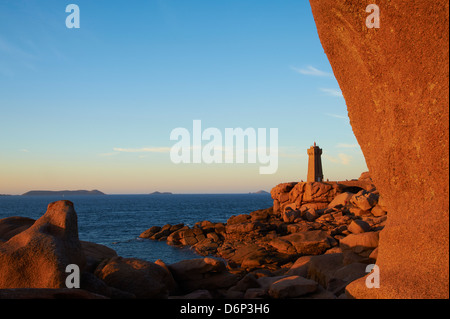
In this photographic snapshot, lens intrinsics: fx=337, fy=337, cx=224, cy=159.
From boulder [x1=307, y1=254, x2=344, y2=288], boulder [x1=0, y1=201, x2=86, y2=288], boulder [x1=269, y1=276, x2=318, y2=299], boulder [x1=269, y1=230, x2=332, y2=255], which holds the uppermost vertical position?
boulder [x1=0, y1=201, x2=86, y2=288]

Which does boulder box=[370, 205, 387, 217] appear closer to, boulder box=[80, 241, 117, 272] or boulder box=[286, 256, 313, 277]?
boulder box=[286, 256, 313, 277]

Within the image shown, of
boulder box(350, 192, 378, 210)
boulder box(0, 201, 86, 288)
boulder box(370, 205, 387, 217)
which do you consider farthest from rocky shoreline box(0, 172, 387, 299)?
boulder box(350, 192, 378, 210)

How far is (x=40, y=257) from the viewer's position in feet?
19.6

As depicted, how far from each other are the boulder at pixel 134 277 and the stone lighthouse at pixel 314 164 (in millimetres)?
40838

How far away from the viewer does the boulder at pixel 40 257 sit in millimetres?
5811

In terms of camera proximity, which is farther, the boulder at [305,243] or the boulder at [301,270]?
the boulder at [305,243]

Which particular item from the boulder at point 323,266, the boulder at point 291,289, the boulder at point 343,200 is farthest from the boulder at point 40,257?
the boulder at point 343,200

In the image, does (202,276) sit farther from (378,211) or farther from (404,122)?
(378,211)

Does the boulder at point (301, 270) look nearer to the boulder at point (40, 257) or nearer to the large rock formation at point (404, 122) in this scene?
the large rock formation at point (404, 122)

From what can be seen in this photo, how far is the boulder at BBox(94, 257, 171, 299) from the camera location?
6832 millimetres

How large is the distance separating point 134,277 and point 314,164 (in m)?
41.9

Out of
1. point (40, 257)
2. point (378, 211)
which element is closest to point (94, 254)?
point (40, 257)

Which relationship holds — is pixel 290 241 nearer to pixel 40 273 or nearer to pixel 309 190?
pixel 309 190

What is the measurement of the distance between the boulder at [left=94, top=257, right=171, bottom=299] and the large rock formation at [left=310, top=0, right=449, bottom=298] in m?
4.00
